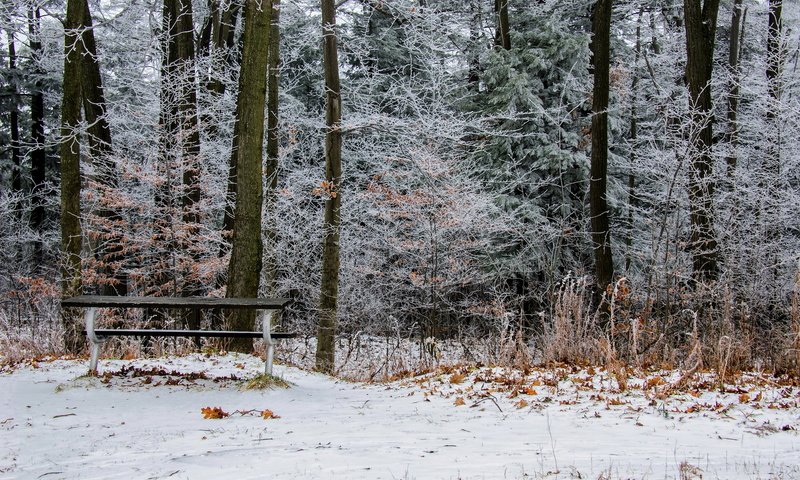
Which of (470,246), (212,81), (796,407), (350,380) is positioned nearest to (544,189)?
(470,246)

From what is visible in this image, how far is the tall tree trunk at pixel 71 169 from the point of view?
8.60m

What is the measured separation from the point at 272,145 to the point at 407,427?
332 inches

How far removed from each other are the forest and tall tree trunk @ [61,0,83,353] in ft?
0.09

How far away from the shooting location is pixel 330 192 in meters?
9.41

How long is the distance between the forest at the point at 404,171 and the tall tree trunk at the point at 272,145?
0.05 metres

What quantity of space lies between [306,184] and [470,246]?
11.9ft

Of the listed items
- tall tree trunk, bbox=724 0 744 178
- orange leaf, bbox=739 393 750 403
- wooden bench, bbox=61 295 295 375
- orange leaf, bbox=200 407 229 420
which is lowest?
orange leaf, bbox=200 407 229 420

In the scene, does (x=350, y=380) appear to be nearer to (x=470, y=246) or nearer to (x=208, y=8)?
(x=470, y=246)

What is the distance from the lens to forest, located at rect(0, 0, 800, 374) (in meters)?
9.27

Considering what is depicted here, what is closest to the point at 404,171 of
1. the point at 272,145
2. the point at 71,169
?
the point at 272,145

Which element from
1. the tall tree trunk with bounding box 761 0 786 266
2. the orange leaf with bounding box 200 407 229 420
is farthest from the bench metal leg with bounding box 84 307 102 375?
the tall tree trunk with bounding box 761 0 786 266

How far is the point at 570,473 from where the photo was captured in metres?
2.92

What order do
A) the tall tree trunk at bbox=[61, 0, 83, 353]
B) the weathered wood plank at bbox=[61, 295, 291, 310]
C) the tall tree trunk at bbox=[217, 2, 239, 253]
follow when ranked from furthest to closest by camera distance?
the tall tree trunk at bbox=[217, 2, 239, 253] → the tall tree trunk at bbox=[61, 0, 83, 353] → the weathered wood plank at bbox=[61, 295, 291, 310]

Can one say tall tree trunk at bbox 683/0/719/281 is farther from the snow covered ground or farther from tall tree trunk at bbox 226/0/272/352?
tall tree trunk at bbox 226/0/272/352
